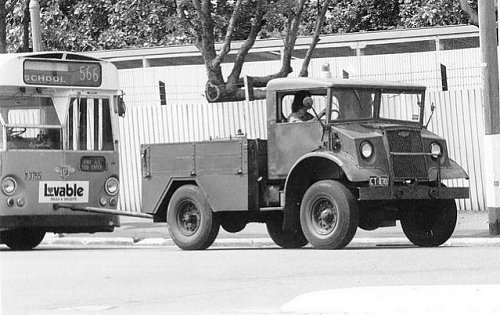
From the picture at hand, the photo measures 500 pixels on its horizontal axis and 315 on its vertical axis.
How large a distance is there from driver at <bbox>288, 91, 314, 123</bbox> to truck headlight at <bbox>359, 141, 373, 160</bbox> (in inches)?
47.0

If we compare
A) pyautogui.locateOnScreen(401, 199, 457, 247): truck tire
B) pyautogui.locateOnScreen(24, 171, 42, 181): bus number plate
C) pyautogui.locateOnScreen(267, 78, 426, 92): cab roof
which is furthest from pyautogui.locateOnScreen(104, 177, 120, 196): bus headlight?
pyautogui.locateOnScreen(401, 199, 457, 247): truck tire

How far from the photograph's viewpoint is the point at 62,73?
20.5 m

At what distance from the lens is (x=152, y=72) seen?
1252 inches

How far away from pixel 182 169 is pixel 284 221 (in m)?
1.86

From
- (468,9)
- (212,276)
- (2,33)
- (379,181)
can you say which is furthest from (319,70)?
(212,276)

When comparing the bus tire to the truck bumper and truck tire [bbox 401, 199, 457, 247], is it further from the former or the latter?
the truck bumper

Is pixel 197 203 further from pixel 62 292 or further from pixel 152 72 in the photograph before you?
pixel 152 72

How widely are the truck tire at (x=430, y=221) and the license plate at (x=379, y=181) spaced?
45.1 inches

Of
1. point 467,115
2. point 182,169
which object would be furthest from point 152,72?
point 182,169

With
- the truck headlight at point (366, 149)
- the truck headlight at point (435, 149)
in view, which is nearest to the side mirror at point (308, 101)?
the truck headlight at point (366, 149)

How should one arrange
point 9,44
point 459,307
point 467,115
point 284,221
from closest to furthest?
1. point 459,307
2. point 284,221
3. point 467,115
4. point 9,44

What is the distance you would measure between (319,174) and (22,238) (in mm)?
5766

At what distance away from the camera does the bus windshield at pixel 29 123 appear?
1953 cm

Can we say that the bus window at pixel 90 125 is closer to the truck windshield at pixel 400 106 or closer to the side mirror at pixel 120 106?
the side mirror at pixel 120 106
